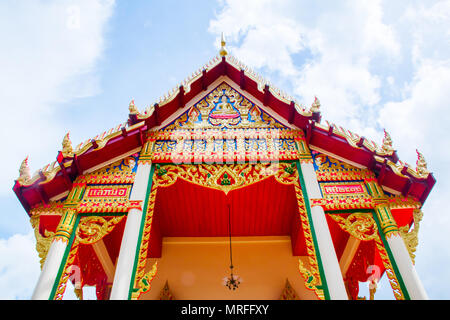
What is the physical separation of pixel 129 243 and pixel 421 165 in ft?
16.8

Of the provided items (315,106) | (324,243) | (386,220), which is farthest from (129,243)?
(315,106)

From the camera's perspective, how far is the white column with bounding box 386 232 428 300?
5109mm

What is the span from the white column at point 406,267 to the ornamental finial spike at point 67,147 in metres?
5.70

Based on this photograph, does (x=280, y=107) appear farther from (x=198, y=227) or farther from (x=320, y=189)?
(x=198, y=227)

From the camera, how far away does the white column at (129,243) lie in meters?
5.20

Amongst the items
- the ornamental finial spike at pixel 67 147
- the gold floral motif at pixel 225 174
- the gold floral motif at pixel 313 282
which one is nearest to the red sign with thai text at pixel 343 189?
the gold floral motif at pixel 225 174

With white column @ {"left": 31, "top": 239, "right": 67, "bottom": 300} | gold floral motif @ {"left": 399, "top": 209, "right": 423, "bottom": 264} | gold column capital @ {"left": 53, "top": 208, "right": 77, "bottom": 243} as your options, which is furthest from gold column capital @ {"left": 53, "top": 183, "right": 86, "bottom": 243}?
gold floral motif @ {"left": 399, "top": 209, "right": 423, "bottom": 264}

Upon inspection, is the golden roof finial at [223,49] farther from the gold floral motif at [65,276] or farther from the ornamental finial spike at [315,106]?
the gold floral motif at [65,276]

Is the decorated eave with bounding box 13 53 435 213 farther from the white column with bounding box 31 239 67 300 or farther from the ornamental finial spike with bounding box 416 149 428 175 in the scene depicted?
the white column with bounding box 31 239 67 300

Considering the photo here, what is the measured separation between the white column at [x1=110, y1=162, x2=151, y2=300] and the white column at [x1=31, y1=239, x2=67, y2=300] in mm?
889

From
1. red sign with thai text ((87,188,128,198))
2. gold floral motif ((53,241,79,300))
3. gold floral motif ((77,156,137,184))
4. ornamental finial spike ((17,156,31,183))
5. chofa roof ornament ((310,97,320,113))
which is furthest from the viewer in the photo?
chofa roof ornament ((310,97,320,113))

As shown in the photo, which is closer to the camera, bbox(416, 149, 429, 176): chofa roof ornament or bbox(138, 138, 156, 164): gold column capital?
bbox(416, 149, 429, 176): chofa roof ornament

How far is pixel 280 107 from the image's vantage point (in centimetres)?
811
